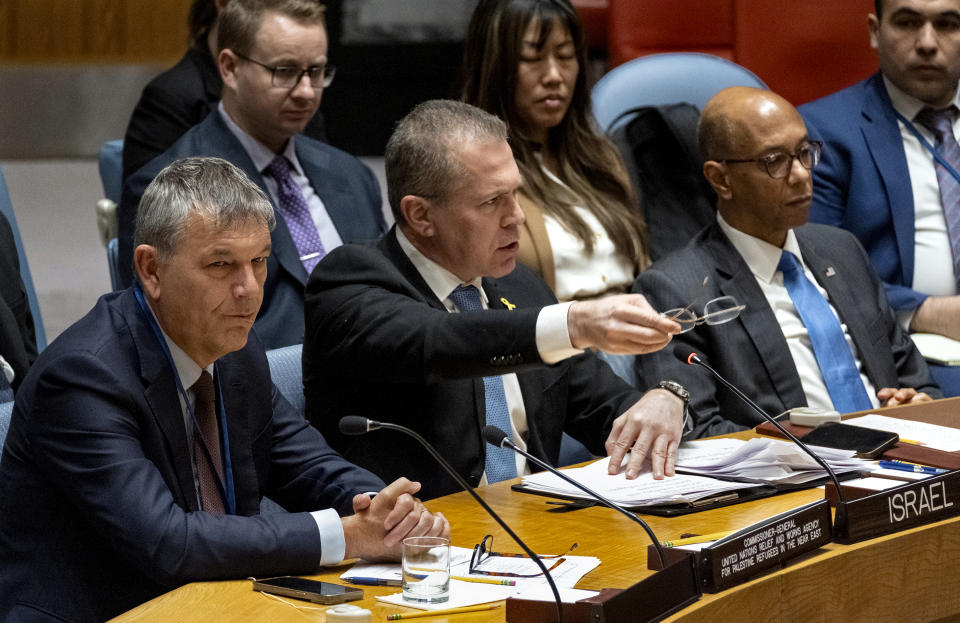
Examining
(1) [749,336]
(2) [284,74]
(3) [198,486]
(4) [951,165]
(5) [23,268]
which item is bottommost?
(5) [23,268]

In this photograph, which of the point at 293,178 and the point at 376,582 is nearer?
the point at 376,582

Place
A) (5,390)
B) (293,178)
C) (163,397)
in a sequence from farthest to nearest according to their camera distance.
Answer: (293,178), (5,390), (163,397)

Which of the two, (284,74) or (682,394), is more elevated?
(284,74)

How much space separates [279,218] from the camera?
11.4ft

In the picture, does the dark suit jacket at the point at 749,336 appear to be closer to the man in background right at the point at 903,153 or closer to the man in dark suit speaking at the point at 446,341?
the man in dark suit speaking at the point at 446,341

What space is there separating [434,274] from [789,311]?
3.49 feet

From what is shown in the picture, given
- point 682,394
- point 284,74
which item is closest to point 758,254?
point 682,394

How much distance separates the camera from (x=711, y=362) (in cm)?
308

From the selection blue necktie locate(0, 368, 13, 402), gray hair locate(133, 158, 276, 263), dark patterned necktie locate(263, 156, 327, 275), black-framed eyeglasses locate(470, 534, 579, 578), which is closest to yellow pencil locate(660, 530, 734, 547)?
black-framed eyeglasses locate(470, 534, 579, 578)

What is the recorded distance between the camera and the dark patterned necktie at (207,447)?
209cm

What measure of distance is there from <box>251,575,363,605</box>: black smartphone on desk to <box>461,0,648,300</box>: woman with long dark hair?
188 cm

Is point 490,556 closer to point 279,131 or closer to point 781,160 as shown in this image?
point 781,160

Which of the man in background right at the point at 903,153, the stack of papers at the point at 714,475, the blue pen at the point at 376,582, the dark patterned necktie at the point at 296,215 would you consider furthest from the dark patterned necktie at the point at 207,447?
the man in background right at the point at 903,153

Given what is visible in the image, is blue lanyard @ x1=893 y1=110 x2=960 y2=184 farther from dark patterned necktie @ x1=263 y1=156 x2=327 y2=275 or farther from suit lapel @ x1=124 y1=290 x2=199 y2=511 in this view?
suit lapel @ x1=124 y1=290 x2=199 y2=511
